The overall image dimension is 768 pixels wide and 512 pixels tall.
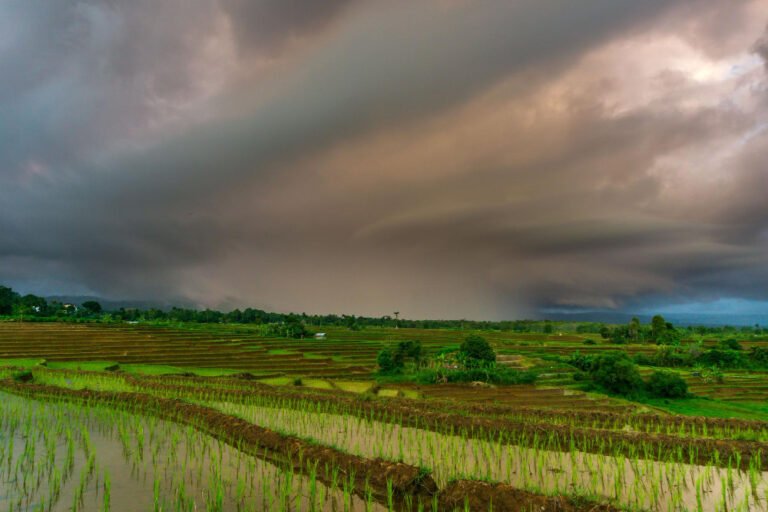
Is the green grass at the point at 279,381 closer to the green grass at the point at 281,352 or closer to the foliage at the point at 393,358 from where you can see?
the foliage at the point at 393,358

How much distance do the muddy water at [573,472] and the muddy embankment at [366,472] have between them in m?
0.94

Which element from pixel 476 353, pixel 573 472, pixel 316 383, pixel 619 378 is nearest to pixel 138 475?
pixel 573 472

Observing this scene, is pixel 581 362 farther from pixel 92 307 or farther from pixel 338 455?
pixel 92 307

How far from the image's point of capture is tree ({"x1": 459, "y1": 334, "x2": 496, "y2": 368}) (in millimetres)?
41781

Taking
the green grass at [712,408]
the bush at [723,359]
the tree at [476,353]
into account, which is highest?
the tree at [476,353]

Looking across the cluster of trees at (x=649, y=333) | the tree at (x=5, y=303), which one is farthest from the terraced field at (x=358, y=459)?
the tree at (x=5, y=303)

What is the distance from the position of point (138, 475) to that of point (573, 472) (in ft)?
32.2

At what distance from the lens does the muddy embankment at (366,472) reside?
770 centimetres

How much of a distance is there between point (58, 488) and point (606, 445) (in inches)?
584

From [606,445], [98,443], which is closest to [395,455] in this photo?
[606,445]

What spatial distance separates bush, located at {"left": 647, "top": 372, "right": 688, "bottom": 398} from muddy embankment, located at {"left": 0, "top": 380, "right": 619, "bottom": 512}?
1227 inches

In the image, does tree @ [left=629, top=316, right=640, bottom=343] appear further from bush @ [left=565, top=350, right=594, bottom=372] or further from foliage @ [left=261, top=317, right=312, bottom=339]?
foliage @ [left=261, top=317, right=312, bottom=339]

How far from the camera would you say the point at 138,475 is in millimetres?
9266

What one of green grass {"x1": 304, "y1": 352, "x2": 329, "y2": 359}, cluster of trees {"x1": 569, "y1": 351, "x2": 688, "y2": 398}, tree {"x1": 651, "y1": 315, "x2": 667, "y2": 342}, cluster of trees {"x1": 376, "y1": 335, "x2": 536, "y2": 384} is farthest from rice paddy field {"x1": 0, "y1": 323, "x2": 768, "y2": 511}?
tree {"x1": 651, "y1": 315, "x2": 667, "y2": 342}
